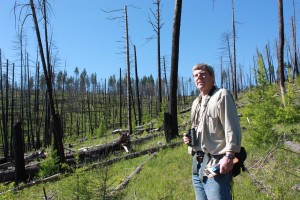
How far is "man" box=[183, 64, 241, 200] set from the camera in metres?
2.66

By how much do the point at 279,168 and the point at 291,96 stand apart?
3330 mm

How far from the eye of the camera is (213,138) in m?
2.83

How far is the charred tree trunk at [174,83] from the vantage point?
1089cm

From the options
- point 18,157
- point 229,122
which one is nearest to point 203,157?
point 229,122

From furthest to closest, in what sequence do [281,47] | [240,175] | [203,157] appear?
[281,47] → [240,175] → [203,157]

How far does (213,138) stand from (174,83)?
8367 millimetres

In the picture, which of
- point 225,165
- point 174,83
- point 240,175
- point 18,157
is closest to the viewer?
point 225,165

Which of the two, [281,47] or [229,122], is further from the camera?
[281,47]

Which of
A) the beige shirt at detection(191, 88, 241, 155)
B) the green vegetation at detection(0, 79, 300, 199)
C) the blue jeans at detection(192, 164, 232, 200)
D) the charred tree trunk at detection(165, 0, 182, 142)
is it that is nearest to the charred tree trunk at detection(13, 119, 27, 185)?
the green vegetation at detection(0, 79, 300, 199)

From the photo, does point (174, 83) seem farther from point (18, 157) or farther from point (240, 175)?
point (18, 157)

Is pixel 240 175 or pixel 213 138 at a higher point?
pixel 213 138

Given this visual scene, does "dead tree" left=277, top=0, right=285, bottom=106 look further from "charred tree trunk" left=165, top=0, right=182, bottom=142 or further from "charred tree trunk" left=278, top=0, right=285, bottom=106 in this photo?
"charred tree trunk" left=165, top=0, right=182, bottom=142

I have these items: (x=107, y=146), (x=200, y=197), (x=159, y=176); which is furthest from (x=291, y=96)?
(x=107, y=146)

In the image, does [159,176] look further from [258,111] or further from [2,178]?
[2,178]
